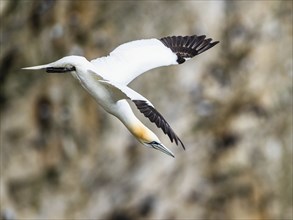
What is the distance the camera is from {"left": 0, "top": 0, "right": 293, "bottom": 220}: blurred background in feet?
31.8

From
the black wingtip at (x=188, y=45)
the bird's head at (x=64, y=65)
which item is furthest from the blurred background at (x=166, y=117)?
the bird's head at (x=64, y=65)

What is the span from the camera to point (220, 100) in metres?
10.0

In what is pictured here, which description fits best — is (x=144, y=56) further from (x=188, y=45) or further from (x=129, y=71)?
(x=188, y=45)

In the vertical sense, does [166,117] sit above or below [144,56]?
above

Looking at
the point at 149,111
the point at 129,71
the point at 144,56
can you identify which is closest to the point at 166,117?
the point at 144,56

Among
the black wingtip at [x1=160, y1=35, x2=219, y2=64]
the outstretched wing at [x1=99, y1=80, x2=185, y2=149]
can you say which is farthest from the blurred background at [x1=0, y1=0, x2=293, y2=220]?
the outstretched wing at [x1=99, y1=80, x2=185, y2=149]

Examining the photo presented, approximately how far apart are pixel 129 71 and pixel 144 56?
10.0 inches

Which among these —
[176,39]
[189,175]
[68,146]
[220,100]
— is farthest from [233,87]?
[176,39]

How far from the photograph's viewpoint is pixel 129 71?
5348 millimetres

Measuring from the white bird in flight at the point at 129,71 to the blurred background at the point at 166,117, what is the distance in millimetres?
3761

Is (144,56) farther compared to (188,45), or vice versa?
(188,45)

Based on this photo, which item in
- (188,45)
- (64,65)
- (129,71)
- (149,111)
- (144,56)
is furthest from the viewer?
(188,45)

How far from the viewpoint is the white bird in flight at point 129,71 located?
462 centimetres

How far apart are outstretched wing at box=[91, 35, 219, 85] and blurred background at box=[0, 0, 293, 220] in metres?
3.69
